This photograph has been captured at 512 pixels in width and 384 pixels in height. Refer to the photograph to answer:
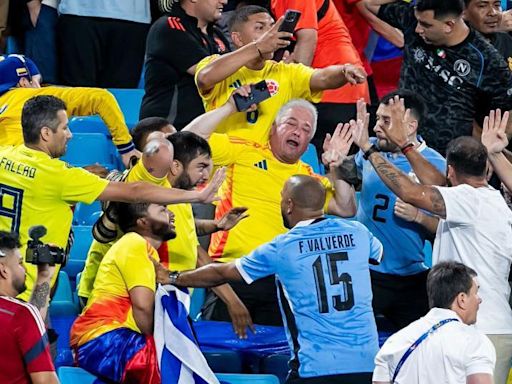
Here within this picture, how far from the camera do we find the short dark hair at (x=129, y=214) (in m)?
7.62

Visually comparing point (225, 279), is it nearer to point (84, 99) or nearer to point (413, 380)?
point (413, 380)

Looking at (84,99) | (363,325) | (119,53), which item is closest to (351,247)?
(363,325)

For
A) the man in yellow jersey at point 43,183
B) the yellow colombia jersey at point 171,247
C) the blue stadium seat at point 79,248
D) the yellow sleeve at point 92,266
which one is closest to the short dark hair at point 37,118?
the man in yellow jersey at point 43,183

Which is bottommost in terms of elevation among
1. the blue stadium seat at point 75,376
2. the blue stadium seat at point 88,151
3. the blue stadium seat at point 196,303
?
the blue stadium seat at point 196,303

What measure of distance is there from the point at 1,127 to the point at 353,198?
2.21 metres

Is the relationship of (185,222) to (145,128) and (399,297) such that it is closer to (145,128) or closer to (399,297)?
(145,128)

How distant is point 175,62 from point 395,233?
77.5 inches

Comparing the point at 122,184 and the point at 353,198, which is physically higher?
the point at 122,184

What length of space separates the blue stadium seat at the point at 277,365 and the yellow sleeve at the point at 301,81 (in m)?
1.95

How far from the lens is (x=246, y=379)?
7574mm

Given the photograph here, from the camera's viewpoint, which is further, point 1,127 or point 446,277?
point 1,127

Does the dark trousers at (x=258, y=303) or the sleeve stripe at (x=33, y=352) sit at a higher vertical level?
the sleeve stripe at (x=33, y=352)

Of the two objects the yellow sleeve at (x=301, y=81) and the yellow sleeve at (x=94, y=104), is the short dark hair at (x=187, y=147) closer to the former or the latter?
the yellow sleeve at (x=94, y=104)

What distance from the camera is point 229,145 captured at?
897 centimetres
